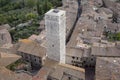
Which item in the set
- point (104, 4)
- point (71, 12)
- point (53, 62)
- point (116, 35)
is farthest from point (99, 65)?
point (104, 4)

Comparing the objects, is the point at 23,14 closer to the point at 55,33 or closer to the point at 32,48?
the point at 32,48

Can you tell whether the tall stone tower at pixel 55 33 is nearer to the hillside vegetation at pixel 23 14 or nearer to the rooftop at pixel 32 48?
the rooftop at pixel 32 48

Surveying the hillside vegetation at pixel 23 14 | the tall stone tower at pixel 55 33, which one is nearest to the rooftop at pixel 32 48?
the tall stone tower at pixel 55 33

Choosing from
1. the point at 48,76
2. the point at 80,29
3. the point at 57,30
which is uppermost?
the point at 57,30

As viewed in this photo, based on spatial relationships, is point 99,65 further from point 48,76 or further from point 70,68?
point 48,76

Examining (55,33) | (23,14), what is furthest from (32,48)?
(23,14)

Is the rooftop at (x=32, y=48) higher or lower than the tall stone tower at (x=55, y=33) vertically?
lower

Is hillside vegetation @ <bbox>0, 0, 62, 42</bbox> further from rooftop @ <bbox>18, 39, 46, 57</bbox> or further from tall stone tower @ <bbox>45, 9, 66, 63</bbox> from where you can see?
tall stone tower @ <bbox>45, 9, 66, 63</bbox>

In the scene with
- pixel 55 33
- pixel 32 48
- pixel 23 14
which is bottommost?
pixel 32 48

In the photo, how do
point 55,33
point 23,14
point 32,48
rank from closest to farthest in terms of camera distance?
point 55,33, point 32,48, point 23,14
